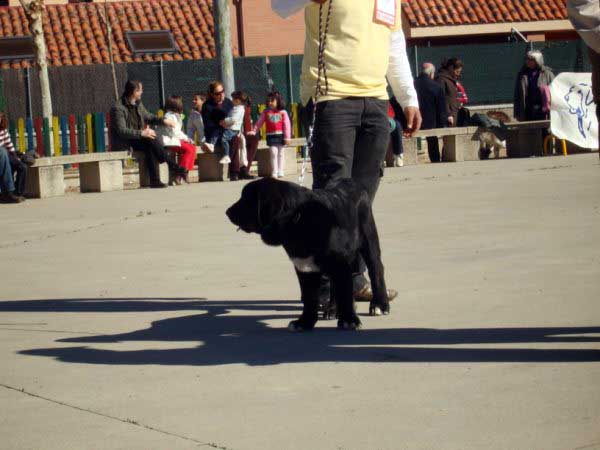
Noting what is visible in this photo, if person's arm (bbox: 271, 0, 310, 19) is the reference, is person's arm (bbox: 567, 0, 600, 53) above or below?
below

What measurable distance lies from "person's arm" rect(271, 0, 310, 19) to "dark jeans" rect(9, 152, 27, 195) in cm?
1046

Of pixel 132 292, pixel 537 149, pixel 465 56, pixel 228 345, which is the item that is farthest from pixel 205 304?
pixel 465 56

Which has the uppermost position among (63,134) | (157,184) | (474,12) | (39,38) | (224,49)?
(474,12)

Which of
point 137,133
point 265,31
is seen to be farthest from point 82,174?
point 265,31

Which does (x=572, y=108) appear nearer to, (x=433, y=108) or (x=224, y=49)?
(x=433, y=108)

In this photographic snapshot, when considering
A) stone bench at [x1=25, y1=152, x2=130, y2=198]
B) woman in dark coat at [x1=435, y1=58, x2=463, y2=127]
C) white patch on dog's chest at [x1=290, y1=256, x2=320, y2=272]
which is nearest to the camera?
white patch on dog's chest at [x1=290, y1=256, x2=320, y2=272]

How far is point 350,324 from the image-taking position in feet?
22.6

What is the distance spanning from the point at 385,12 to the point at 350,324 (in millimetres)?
1923

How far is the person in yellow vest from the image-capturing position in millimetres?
7469

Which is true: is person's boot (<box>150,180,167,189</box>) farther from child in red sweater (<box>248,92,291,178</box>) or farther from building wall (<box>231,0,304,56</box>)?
building wall (<box>231,0,304,56</box>)

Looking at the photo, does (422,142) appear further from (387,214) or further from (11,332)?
(11,332)

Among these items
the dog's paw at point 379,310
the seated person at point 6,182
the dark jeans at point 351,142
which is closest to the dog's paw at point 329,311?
the dog's paw at point 379,310

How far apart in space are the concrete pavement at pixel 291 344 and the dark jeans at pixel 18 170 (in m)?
5.11

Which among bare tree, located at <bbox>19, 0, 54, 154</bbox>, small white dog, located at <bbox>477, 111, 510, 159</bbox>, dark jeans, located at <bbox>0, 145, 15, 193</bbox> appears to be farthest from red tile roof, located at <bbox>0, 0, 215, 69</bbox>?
dark jeans, located at <bbox>0, 145, 15, 193</bbox>
